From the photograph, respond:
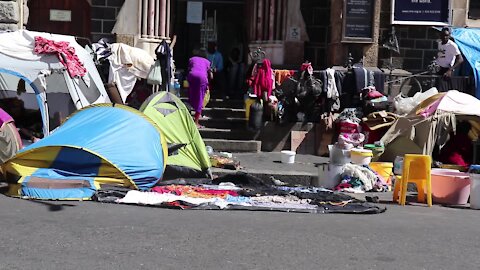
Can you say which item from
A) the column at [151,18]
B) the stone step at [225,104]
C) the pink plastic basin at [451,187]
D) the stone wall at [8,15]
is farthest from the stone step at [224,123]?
the pink plastic basin at [451,187]

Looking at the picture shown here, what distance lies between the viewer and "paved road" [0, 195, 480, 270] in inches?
232

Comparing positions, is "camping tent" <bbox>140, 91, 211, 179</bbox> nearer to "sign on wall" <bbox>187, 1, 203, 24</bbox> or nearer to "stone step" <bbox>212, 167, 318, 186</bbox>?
"stone step" <bbox>212, 167, 318, 186</bbox>

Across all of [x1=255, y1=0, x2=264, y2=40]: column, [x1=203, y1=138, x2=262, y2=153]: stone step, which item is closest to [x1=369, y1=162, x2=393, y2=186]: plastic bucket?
[x1=203, y1=138, x2=262, y2=153]: stone step

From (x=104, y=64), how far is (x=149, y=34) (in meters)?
1.68

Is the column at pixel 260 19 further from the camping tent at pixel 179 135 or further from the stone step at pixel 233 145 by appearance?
the camping tent at pixel 179 135

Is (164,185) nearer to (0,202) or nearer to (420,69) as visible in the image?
(0,202)

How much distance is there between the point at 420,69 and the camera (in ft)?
53.3

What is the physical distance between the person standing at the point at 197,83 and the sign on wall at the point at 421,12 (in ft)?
→ 15.1

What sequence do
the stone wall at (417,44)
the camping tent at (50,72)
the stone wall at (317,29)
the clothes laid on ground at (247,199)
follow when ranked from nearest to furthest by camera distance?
the clothes laid on ground at (247,199), the camping tent at (50,72), the stone wall at (417,44), the stone wall at (317,29)

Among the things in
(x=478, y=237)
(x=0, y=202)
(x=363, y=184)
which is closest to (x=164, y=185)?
(x=0, y=202)

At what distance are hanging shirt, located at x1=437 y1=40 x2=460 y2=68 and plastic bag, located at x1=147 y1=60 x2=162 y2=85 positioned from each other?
5943 mm

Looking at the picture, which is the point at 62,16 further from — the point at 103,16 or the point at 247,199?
the point at 247,199

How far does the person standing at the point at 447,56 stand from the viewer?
1466 cm

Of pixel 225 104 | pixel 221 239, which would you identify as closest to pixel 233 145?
pixel 225 104
